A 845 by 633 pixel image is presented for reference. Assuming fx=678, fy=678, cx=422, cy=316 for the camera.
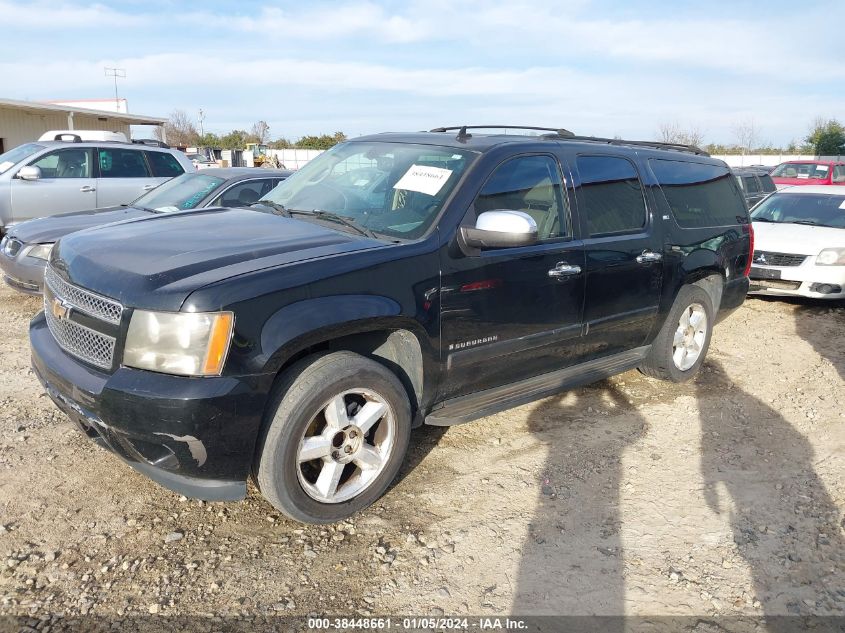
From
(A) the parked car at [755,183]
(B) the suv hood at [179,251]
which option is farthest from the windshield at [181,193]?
(A) the parked car at [755,183]

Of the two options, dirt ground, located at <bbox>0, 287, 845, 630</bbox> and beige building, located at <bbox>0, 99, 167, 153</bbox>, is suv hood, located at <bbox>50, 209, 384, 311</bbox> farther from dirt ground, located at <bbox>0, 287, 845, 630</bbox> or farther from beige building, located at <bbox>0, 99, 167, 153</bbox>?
beige building, located at <bbox>0, 99, 167, 153</bbox>

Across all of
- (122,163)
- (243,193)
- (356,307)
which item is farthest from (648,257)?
(122,163)

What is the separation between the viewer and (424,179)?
3834 mm

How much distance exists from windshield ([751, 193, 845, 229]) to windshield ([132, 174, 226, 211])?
24.5 ft

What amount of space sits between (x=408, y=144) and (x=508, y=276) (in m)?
1.14

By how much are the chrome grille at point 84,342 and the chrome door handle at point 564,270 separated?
2384mm

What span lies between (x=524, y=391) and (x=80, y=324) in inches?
94.7

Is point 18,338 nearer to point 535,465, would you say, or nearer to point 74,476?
point 74,476

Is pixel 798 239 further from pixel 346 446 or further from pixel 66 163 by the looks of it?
pixel 66 163

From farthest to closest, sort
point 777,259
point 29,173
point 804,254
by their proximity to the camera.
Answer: point 29,173, point 777,259, point 804,254

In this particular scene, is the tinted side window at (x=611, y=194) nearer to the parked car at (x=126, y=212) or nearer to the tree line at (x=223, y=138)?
the parked car at (x=126, y=212)

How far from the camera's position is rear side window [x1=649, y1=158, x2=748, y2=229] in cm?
504

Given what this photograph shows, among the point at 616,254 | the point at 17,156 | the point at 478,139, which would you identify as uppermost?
the point at 478,139

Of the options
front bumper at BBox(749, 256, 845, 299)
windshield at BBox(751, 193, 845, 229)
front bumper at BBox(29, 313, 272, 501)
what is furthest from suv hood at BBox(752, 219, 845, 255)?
front bumper at BBox(29, 313, 272, 501)
